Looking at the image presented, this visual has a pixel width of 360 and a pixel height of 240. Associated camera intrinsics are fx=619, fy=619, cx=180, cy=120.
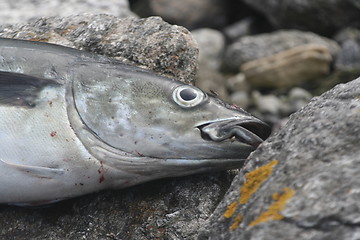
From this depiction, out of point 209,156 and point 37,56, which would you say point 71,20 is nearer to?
point 37,56

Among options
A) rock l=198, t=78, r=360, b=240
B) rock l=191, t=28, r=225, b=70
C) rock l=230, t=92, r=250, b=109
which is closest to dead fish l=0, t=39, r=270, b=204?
rock l=198, t=78, r=360, b=240

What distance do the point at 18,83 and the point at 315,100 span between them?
1.88 meters

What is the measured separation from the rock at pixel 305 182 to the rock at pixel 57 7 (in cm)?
414

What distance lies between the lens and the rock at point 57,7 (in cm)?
713

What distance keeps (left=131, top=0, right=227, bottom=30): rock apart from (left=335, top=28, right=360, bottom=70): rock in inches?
140

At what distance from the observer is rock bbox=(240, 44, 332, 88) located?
1249cm

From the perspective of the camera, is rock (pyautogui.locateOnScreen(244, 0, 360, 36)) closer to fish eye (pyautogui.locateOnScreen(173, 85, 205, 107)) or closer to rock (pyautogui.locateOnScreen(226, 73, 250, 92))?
rock (pyautogui.locateOnScreen(226, 73, 250, 92))

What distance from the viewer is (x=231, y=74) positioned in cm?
1383

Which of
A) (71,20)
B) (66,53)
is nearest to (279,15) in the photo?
(71,20)

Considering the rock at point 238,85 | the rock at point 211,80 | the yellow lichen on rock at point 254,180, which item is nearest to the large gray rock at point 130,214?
the yellow lichen on rock at point 254,180

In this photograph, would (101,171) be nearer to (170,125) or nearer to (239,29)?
(170,125)

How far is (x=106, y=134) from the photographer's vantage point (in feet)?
12.7

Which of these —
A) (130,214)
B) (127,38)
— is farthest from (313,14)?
(130,214)

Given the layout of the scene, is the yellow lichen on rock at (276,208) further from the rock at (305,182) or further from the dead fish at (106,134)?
the dead fish at (106,134)
